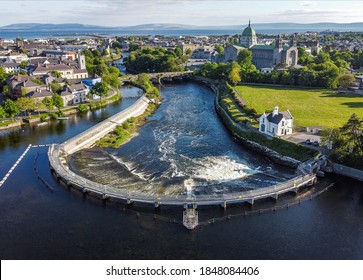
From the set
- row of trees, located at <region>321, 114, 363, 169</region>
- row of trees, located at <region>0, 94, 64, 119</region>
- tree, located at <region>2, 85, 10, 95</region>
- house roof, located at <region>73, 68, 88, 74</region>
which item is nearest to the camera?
row of trees, located at <region>321, 114, 363, 169</region>

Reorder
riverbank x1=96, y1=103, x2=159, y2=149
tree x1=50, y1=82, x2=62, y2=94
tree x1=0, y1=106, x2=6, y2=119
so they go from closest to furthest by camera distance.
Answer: riverbank x1=96, y1=103, x2=159, y2=149
tree x1=0, y1=106, x2=6, y2=119
tree x1=50, y1=82, x2=62, y2=94

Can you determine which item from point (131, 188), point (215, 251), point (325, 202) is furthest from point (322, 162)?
point (131, 188)

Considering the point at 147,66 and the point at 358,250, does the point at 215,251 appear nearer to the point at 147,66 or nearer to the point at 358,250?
the point at 358,250

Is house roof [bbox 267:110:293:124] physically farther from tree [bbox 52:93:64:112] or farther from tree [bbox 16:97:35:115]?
tree [bbox 16:97:35:115]

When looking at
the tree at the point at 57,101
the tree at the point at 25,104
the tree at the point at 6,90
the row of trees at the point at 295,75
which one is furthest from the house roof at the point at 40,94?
the row of trees at the point at 295,75

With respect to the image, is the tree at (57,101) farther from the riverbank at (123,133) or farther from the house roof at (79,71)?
the house roof at (79,71)

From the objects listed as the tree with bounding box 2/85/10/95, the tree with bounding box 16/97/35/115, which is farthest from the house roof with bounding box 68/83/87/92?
the tree with bounding box 2/85/10/95

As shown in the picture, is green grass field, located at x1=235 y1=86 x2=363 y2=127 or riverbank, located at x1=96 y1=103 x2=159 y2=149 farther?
green grass field, located at x1=235 y1=86 x2=363 y2=127
